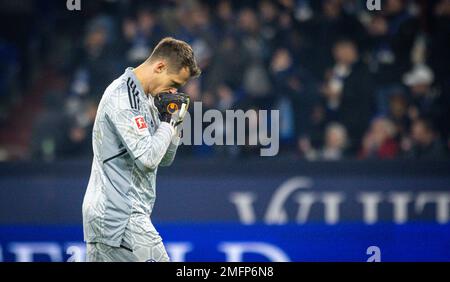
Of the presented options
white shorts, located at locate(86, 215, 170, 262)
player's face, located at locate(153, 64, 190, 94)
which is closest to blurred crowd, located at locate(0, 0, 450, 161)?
player's face, located at locate(153, 64, 190, 94)

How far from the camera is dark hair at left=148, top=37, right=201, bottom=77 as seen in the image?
4973 millimetres

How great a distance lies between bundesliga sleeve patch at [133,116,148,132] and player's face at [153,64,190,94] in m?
0.29

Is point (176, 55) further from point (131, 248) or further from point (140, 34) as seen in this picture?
point (140, 34)

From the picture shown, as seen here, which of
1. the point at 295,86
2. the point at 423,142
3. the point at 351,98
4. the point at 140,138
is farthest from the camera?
A: the point at 295,86

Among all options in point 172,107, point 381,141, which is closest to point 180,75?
point 172,107

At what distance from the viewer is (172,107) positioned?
4.96 meters

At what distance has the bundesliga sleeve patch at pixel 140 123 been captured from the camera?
4742 mm

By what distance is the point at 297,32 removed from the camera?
33.0 ft

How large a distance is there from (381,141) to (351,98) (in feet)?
1.72

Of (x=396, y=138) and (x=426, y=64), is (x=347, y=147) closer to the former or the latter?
(x=396, y=138)

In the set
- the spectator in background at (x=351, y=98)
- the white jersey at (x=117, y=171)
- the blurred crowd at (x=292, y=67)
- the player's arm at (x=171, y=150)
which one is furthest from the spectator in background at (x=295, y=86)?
the white jersey at (x=117, y=171)
